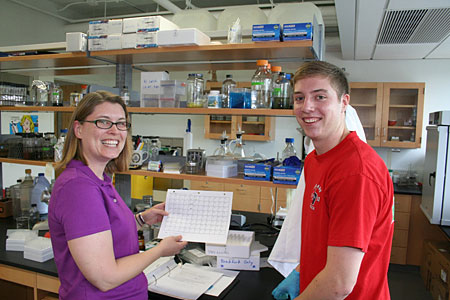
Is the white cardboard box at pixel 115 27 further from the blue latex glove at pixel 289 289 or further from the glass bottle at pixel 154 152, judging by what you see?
the blue latex glove at pixel 289 289


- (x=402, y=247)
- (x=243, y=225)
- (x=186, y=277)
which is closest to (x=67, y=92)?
(x=243, y=225)

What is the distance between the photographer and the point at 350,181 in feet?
3.33

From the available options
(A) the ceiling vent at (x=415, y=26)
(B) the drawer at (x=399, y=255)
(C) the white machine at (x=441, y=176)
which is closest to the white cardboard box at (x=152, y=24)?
(A) the ceiling vent at (x=415, y=26)

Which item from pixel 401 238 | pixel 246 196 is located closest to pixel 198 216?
pixel 246 196

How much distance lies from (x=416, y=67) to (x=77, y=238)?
5143mm

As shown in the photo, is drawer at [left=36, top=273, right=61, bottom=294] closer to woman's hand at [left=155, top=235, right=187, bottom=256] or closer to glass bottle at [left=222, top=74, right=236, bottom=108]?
woman's hand at [left=155, top=235, right=187, bottom=256]

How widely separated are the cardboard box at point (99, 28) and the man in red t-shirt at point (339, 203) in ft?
5.01

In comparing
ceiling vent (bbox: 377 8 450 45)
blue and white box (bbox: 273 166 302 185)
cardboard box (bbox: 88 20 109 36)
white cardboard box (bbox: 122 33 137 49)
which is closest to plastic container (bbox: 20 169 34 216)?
cardboard box (bbox: 88 20 109 36)

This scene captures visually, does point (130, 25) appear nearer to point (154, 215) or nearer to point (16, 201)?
point (154, 215)

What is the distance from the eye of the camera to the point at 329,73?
116 centimetres

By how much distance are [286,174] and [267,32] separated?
2.61 feet

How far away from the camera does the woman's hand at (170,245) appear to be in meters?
1.42

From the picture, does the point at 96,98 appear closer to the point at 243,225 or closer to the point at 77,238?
the point at 77,238

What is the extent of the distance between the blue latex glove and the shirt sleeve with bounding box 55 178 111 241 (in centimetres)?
83
